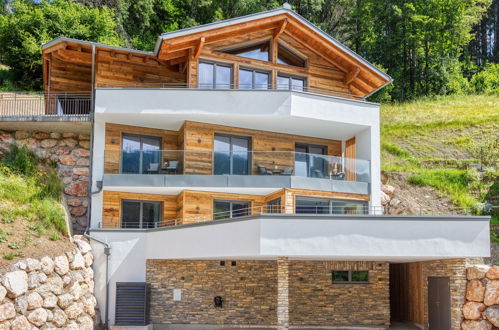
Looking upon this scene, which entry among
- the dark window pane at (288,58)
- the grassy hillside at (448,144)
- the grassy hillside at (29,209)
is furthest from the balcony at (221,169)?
the grassy hillside at (448,144)

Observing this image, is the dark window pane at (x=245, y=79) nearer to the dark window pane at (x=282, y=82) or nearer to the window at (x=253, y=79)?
the window at (x=253, y=79)

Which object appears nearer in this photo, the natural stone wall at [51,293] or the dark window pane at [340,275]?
the natural stone wall at [51,293]

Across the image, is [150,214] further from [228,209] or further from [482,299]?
[482,299]

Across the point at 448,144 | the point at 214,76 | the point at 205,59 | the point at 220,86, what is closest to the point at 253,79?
the point at 220,86

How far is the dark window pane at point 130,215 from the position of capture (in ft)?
64.6

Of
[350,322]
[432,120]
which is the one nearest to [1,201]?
[350,322]

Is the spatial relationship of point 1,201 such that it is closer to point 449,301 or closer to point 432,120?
point 449,301

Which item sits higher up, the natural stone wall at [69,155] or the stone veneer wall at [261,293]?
the natural stone wall at [69,155]

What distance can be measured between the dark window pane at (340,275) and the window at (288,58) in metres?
8.34

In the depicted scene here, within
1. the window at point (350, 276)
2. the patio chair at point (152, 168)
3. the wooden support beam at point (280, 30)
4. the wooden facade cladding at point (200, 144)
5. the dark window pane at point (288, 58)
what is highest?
the wooden support beam at point (280, 30)

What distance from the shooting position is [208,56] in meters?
20.5

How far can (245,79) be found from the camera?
20938 millimetres

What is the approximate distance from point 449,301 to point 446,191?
1044 centimetres

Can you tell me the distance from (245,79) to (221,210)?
16.8 ft
